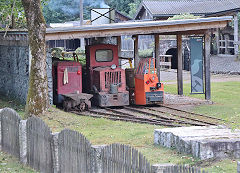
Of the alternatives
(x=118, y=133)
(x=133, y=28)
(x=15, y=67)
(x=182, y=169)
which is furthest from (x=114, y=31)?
(x=182, y=169)

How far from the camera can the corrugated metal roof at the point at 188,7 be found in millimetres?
45156

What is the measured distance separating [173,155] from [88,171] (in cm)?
265

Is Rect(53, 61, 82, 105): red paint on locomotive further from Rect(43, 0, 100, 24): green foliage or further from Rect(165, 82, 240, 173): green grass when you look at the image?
Rect(43, 0, 100, 24): green foliage

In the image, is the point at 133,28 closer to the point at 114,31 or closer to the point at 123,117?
the point at 114,31

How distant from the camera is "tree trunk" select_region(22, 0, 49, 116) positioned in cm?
1672

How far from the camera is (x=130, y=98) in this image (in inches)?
A: 904

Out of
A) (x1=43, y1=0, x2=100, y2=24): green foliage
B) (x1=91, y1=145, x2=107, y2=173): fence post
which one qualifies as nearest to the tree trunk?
(x1=91, y1=145, x2=107, y2=173): fence post

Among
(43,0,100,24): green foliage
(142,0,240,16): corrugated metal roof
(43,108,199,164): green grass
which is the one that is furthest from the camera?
(43,0,100,24): green foliage

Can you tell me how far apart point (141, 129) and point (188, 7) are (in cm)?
3502

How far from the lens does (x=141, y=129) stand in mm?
15047

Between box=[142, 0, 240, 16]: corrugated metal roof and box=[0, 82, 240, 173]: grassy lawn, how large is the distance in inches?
831

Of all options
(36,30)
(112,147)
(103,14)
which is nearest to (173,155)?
(112,147)

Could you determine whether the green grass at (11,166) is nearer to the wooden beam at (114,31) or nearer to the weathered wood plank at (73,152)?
the weathered wood plank at (73,152)

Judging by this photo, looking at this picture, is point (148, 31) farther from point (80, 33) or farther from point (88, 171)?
point (88, 171)
